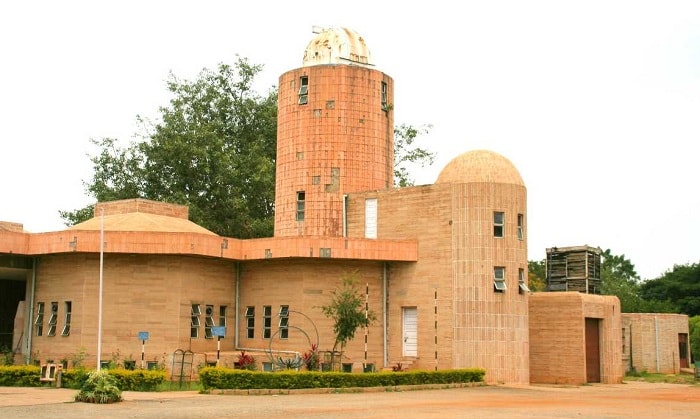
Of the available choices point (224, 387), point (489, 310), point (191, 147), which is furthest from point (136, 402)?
point (191, 147)

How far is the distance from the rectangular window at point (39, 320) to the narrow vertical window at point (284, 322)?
10.0 m

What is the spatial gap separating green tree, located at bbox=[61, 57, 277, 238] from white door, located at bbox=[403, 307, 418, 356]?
1967 centimetres

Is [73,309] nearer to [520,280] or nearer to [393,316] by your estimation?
[393,316]

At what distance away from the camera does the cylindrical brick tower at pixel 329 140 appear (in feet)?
142

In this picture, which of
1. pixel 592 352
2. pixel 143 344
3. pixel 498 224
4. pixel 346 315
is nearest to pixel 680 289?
pixel 592 352

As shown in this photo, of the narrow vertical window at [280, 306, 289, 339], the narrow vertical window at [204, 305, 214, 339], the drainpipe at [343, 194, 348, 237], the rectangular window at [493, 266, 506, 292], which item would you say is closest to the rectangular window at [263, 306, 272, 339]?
the narrow vertical window at [280, 306, 289, 339]

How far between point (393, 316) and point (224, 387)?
11.7m

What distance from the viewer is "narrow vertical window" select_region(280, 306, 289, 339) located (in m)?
39.0

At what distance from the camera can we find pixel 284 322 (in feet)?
129

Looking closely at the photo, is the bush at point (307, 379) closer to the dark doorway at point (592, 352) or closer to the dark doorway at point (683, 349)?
the dark doorway at point (592, 352)

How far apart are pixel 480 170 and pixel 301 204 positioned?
31.3 feet

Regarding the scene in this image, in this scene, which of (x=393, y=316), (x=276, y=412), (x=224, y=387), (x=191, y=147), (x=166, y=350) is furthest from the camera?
(x=191, y=147)

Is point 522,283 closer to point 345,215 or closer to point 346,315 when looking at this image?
point 346,315

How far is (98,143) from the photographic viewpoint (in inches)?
2384
